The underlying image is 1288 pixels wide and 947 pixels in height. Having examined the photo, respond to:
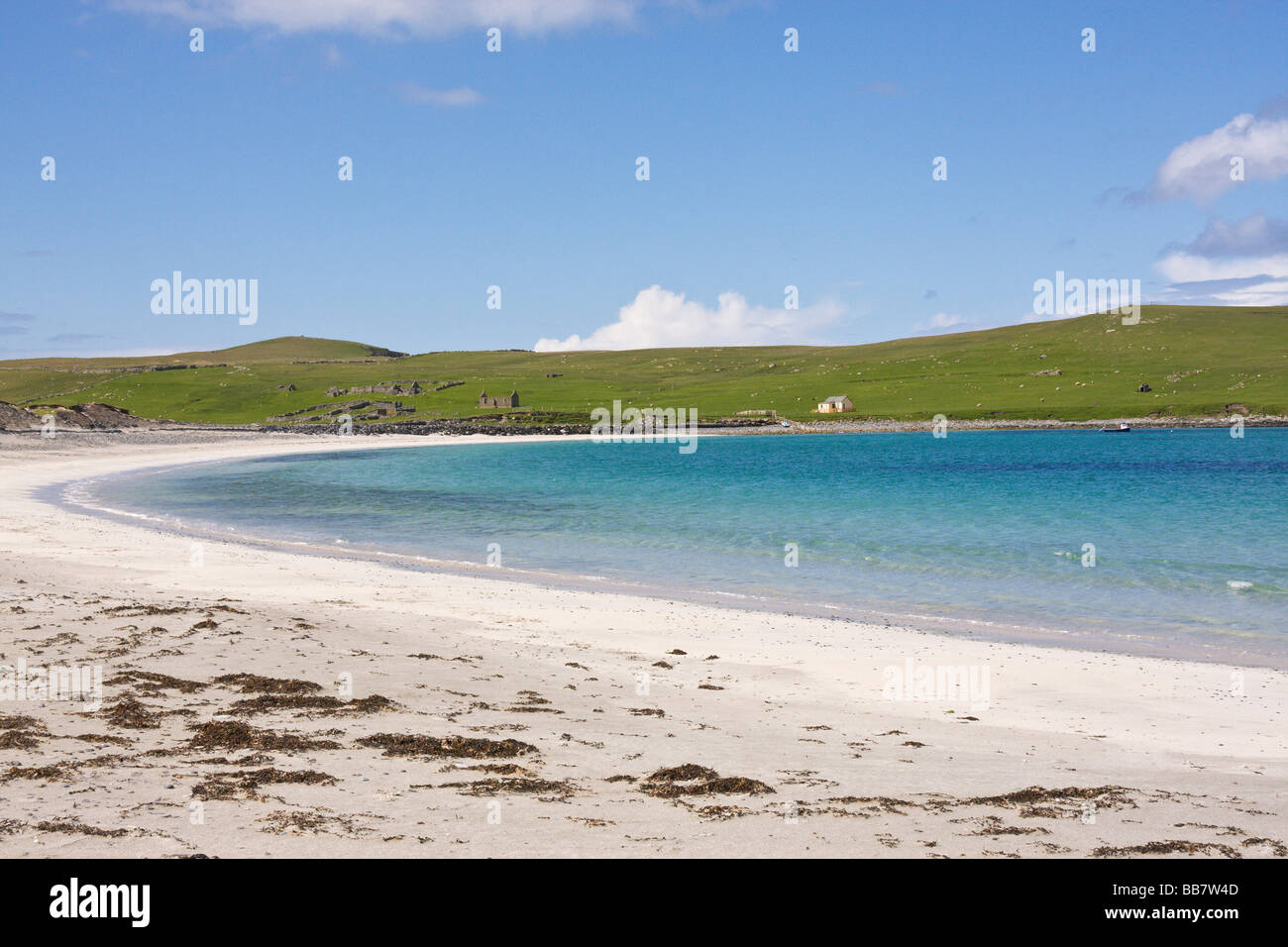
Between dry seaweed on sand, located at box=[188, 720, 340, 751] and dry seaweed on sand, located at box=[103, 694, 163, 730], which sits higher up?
dry seaweed on sand, located at box=[103, 694, 163, 730]

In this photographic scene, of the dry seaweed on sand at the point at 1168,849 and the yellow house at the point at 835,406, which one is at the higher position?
the yellow house at the point at 835,406

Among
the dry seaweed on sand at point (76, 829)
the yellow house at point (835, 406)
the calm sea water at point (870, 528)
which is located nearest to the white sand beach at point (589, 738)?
the dry seaweed on sand at point (76, 829)

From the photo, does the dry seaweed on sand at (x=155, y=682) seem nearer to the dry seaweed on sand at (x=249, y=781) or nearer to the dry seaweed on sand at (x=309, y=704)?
the dry seaweed on sand at (x=309, y=704)

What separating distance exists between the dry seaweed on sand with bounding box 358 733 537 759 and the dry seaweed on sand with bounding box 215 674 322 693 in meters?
2.64

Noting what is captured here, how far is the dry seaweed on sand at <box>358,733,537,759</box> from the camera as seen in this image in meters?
10.4

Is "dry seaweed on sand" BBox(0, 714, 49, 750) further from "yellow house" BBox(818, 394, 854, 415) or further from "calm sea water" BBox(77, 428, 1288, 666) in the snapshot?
Result: "yellow house" BBox(818, 394, 854, 415)

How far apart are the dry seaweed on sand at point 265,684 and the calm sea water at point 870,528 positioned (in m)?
13.0

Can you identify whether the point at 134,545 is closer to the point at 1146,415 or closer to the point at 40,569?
the point at 40,569

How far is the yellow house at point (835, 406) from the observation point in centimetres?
17050

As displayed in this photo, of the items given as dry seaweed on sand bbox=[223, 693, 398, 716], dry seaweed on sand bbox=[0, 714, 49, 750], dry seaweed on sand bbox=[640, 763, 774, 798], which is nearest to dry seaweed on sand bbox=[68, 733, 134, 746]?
dry seaweed on sand bbox=[0, 714, 49, 750]

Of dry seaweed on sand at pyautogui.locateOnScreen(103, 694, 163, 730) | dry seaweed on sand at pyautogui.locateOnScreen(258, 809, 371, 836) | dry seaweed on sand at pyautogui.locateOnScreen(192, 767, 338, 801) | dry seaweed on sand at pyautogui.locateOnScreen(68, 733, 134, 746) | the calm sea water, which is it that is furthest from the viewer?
the calm sea water

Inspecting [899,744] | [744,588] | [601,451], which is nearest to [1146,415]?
[601,451]

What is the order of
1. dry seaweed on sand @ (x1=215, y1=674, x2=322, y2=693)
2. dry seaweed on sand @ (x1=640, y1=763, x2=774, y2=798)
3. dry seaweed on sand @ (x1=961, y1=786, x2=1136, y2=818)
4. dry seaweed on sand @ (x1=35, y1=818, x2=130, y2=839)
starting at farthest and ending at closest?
dry seaweed on sand @ (x1=215, y1=674, x2=322, y2=693) → dry seaweed on sand @ (x1=640, y1=763, x2=774, y2=798) → dry seaweed on sand @ (x1=961, y1=786, x2=1136, y2=818) → dry seaweed on sand @ (x1=35, y1=818, x2=130, y2=839)

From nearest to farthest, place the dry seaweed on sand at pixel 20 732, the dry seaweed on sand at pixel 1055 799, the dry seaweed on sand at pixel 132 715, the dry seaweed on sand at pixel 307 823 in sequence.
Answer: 1. the dry seaweed on sand at pixel 307 823
2. the dry seaweed on sand at pixel 1055 799
3. the dry seaweed on sand at pixel 20 732
4. the dry seaweed on sand at pixel 132 715
